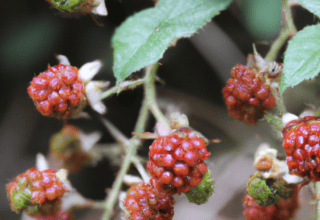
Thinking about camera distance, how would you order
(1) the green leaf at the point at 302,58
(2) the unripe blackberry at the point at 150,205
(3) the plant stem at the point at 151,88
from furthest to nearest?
(3) the plant stem at the point at 151,88 → (2) the unripe blackberry at the point at 150,205 → (1) the green leaf at the point at 302,58

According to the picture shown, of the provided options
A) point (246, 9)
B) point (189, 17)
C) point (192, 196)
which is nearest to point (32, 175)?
point (192, 196)

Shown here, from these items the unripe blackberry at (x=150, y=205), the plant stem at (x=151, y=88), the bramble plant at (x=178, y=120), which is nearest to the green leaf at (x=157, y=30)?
the bramble plant at (x=178, y=120)

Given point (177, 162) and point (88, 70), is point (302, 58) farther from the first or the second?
point (88, 70)

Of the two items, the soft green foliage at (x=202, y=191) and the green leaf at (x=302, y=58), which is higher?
the green leaf at (x=302, y=58)

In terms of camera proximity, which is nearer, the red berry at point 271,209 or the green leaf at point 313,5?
the green leaf at point 313,5

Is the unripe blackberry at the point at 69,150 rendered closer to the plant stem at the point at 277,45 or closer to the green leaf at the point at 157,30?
the green leaf at the point at 157,30

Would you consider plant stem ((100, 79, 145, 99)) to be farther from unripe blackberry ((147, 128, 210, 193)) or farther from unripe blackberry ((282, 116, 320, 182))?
unripe blackberry ((282, 116, 320, 182))

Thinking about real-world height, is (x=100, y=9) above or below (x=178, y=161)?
above

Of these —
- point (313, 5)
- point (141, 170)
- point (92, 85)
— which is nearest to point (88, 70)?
point (92, 85)
